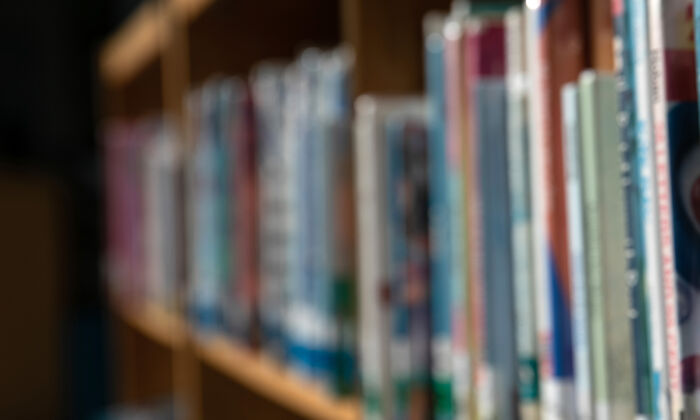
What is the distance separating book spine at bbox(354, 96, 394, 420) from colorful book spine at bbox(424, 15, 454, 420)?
0.18ft

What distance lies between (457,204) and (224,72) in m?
0.98

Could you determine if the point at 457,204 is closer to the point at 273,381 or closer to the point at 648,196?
the point at 648,196

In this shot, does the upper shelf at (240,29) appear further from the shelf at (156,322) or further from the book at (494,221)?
the book at (494,221)

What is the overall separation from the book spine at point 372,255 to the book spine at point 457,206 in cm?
12

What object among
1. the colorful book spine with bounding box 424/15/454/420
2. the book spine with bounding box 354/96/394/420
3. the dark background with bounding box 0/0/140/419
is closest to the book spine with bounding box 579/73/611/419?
the colorful book spine with bounding box 424/15/454/420

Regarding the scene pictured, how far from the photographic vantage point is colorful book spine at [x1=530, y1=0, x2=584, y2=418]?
0.69 metres

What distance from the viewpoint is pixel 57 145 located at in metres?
3.55

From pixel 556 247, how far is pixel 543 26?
157 millimetres

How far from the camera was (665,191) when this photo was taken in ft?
1.86

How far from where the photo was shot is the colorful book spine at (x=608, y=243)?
64cm

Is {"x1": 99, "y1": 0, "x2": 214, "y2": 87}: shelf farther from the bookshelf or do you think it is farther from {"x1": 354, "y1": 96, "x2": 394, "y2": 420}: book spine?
{"x1": 354, "y1": 96, "x2": 394, "y2": 420}: book spine

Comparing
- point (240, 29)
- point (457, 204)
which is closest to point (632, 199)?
point (457, 204)

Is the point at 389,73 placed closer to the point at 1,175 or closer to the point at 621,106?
the point at 621,106

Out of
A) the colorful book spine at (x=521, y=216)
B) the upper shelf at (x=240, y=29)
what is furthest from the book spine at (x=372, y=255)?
the upper shelf at (x=240, y=29)
